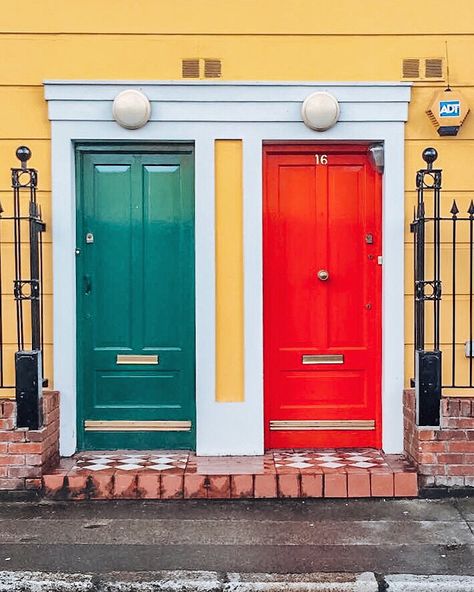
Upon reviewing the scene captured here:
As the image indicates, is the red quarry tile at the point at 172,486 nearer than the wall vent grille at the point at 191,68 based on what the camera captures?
Yes

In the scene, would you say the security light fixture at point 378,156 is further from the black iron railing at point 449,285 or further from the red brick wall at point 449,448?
the red brick wall at point 449,448

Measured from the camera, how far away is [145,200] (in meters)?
6.10

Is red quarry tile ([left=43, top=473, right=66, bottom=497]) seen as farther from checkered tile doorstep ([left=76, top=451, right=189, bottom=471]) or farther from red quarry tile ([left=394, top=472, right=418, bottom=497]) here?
red quarry tile ([left=394, top=472, right=418, bottom=497])

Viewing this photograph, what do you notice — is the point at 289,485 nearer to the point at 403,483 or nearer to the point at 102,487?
the point at 403,483

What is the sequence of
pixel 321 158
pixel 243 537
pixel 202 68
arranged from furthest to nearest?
pixel 321 158 < pixel 202 68 < pixel 243 537

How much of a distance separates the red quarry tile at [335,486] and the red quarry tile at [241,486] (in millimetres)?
535

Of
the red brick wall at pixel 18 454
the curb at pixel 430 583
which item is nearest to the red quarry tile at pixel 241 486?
the red brick wall at pixel 18 454

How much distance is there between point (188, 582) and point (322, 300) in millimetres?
2723

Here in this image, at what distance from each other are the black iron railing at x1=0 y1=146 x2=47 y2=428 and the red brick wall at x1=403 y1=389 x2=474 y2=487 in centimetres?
274

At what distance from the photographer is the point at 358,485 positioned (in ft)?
17.8

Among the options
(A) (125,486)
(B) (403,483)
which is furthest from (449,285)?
(A) (125,486)

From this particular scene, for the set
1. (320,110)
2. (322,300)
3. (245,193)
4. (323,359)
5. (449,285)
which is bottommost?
(323,359)

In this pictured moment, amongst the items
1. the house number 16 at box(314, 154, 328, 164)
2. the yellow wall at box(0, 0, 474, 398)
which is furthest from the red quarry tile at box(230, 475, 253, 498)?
the house number 16 at box(314, 154, 328, 164)

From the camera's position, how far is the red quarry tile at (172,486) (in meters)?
5.43
